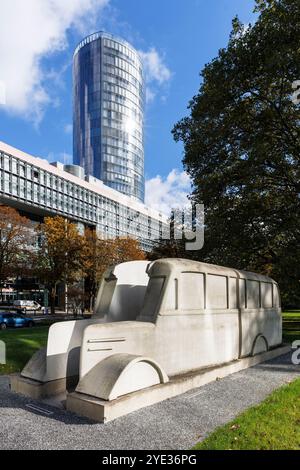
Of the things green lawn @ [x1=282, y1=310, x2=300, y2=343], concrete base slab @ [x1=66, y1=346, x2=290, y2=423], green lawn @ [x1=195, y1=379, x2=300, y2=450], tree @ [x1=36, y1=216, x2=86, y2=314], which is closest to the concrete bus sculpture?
concrete base slab @ [x1=66, y1=346, x2=290, y2=423]

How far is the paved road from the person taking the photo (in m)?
5.27

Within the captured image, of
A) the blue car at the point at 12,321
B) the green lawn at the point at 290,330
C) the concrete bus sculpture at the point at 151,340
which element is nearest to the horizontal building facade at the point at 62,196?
the green lawn at the point at 290,330

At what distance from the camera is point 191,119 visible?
1942 centimetres

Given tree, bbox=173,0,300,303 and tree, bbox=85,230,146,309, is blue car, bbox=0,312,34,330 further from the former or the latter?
tree, bbox=173,0,300,303

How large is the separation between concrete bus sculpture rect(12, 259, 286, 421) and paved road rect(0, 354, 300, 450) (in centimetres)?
28

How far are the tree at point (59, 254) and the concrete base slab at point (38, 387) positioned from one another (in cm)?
2895

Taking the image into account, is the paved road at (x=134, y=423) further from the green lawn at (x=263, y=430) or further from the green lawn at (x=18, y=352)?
the green lawn at (x=18, y=352)

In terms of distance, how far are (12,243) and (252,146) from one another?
92.4 ft

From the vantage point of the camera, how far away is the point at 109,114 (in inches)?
4715

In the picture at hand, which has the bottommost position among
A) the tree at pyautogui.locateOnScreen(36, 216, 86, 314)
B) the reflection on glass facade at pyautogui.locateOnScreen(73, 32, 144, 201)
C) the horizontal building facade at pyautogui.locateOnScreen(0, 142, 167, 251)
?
the tree at pyautogui.locateOnScreen(36, 216, 86, 314)

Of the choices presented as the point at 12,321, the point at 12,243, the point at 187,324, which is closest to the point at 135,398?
the point at 187,324

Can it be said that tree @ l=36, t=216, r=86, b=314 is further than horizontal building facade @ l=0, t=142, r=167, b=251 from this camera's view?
No

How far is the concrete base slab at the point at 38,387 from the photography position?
25.0 feet

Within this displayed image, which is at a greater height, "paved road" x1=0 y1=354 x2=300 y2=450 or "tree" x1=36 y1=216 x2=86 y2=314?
"tree" x1=36 y1=216 x2=86 y2=314
